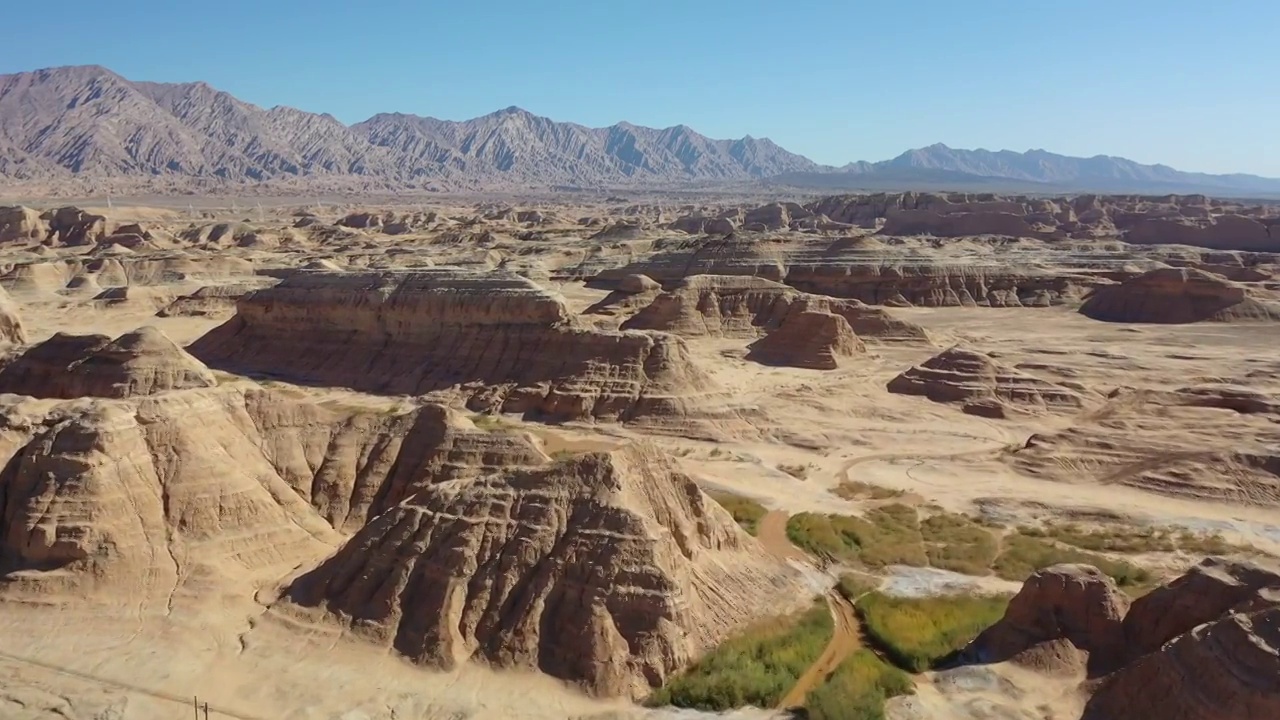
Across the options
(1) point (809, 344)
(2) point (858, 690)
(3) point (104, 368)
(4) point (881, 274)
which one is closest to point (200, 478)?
(2) point (858, 690)

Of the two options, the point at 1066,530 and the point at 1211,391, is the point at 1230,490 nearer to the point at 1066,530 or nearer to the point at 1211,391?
the point at 1066,530

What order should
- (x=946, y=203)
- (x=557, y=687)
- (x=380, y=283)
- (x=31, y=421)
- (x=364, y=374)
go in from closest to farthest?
(x=557, y=687) → (x=31, y=421) → (x=364, y=374) → (x=380, y=283) → (x=946, y=203)

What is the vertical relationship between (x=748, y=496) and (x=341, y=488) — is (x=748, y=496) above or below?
below

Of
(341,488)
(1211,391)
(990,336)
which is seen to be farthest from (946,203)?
(341,488)

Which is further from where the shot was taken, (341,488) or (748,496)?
(748,496)

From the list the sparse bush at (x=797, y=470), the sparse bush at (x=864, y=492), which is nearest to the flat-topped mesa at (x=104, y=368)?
the sparse bush at (x=797, y=470)

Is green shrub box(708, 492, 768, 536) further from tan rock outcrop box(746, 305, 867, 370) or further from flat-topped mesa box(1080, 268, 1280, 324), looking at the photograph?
flat-topped mesa box(1080, 268, 1280, 324)

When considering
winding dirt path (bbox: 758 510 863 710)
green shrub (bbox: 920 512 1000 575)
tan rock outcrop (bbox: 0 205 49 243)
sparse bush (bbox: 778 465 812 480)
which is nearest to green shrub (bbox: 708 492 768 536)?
winding dirt path (bbox: 758 510 863 710)
